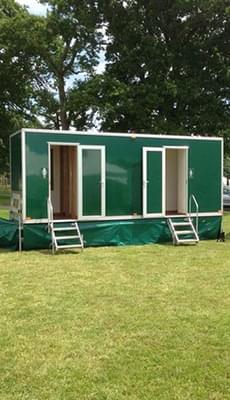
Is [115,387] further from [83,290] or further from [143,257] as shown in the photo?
[143,257]

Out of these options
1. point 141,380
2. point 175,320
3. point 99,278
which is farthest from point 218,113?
point 141,380

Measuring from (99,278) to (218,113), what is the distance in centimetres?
1658

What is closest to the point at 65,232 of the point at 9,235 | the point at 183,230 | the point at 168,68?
the point at 9,235

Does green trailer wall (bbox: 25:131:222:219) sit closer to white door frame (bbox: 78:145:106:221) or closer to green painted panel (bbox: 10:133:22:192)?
white door frame (bbox: 78:145:106:221)

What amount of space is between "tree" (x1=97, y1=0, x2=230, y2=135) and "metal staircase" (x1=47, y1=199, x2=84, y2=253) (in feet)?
39.0

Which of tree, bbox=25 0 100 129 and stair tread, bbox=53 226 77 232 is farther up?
tree, bbox=25 0 100 129

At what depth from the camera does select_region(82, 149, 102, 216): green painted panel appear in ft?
36.2

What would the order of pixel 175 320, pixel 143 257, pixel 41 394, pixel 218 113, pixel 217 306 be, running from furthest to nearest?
pixel 218 113
pixel 143 257
pixel 217 306
pixel 175 320
pixel 41 394

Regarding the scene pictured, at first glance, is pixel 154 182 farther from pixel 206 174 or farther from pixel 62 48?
pixel 62 48

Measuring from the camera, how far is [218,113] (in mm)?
22609

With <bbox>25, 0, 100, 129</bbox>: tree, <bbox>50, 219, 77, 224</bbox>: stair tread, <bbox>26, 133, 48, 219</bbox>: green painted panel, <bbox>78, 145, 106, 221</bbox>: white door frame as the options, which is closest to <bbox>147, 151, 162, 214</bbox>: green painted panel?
<bbox>78, 145, 106, 221</bbox>: white door frame

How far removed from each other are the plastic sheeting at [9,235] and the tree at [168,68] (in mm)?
12189

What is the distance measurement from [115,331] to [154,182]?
701 cm

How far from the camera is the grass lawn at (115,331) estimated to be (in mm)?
3734
